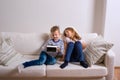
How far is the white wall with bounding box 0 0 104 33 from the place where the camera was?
3.70 m

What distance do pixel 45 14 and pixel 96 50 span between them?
1356 mm

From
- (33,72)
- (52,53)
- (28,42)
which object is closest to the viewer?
(33,72)

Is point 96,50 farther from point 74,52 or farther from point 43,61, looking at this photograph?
point 43,61

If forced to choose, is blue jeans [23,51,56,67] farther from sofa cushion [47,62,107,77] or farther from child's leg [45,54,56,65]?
sofa cushion [47,62,107,77]

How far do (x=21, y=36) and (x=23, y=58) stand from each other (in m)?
0.38

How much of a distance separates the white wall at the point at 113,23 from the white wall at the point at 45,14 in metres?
0.20

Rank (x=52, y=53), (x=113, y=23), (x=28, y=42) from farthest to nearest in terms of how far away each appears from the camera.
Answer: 1. (x=113, y=23)
2. (x=28, y=42)
3. (x=52, y=53)

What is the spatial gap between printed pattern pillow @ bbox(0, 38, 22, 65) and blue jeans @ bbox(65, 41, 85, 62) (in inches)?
30.4

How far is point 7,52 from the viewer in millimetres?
2885

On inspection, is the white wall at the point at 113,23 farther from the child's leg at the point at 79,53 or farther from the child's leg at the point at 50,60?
the child's leg at the point at 50,60

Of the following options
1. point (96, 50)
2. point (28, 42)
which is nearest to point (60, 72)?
point (96, 50)

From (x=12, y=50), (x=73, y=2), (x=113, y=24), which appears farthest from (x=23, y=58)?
(x=113, y=24)

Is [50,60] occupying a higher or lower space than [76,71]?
higher

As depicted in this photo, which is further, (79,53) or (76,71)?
(79,53)
